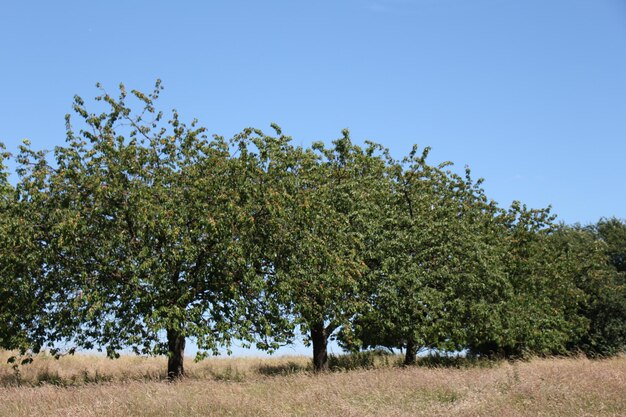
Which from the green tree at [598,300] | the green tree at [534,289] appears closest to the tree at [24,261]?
the green tree at [534,289]

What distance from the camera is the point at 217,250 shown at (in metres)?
21.8

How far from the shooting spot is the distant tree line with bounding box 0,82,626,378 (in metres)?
21.5

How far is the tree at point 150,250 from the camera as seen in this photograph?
69.3 ft

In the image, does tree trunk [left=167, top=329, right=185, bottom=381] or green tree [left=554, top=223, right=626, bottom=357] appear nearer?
tree trunk [left=167, top=329, right=185, bottom=381]

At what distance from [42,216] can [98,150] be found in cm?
A: 308

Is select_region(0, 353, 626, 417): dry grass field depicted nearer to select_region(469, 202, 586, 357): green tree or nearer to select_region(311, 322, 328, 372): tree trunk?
select_region(311, 322, 328, 372): tree trunk

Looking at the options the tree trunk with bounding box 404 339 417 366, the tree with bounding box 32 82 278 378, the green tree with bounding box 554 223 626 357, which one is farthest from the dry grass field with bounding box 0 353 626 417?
the green tree with bounding box 554 223 626 357

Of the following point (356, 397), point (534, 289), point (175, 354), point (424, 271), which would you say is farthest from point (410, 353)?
point (356, 397)

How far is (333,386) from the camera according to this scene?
18.5 m

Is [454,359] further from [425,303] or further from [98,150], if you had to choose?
[98,150]

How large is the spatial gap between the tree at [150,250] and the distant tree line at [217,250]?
0.19ft

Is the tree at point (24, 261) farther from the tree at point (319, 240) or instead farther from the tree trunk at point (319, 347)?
the tree trunk at point (319, 347)

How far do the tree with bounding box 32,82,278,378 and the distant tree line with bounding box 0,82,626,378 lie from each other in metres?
0.06

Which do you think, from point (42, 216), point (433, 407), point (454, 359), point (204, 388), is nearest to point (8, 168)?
point (42, 216)
